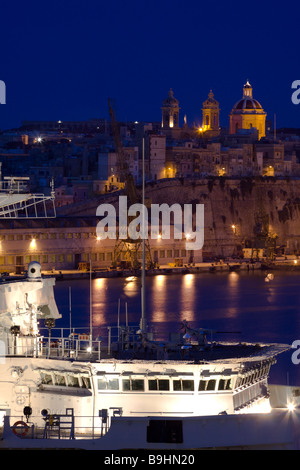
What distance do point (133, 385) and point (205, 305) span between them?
24.0m

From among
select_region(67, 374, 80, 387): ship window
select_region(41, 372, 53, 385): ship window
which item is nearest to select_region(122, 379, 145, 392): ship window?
select_region(67, 374, 80, 387): ship window

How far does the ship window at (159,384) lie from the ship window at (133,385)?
7 centimetres

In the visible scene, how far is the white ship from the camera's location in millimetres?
9203

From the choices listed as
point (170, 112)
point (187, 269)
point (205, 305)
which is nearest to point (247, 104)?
point (170, 112)

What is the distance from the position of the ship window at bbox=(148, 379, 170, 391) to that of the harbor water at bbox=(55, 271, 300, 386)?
8.40 meters

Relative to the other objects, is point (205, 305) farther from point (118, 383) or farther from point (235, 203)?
point (235, 203)

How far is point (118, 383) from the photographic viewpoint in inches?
367

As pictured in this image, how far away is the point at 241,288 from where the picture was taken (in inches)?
1559

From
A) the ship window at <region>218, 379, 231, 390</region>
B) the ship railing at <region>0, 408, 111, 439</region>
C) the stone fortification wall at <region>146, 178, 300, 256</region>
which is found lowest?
the ship railing at <region>0, 408, 111, 439</region>

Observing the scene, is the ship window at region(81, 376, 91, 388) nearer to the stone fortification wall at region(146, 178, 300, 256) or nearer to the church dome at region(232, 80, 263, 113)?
the stone fortification wall at region(146, 178, 300, 256)

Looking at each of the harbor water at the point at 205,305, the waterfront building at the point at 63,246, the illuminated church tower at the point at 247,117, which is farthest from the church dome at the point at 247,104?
the harbor water at the point at 205,305

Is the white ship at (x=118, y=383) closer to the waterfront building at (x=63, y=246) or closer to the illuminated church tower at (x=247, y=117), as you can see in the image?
the waterfront building at (x=63, y=246)

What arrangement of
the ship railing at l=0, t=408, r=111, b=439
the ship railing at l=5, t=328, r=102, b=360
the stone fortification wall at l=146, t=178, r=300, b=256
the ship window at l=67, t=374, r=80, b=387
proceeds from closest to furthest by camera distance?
the ship railing at l=0, t=408, r=111, b=439, the ship window at l=67, t=374, r=80, b=387, the ship railing at l=5, t=328, r=102, b=360, the stone fortification wall at l=146, t=178, r=300, b=256
